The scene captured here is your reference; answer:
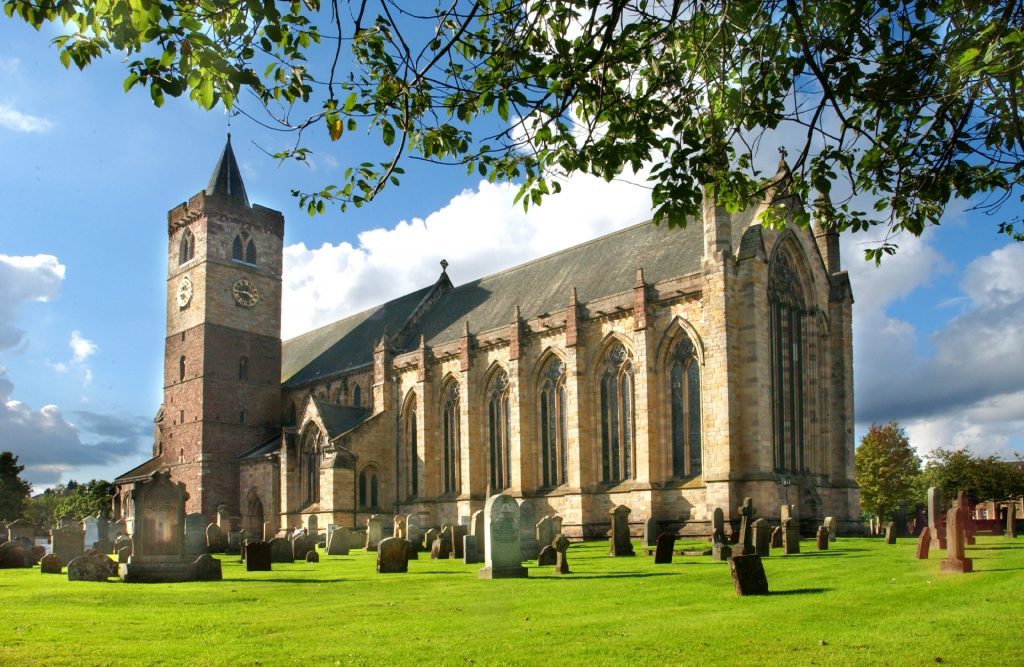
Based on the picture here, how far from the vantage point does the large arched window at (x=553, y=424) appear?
3700 centimetres

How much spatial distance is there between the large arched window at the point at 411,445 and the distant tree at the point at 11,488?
48537 millimetres

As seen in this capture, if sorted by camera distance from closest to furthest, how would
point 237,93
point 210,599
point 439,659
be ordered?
point 237,93 < point 439,659 < point 210,599

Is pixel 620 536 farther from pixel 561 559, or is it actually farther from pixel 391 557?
pixel 391 557

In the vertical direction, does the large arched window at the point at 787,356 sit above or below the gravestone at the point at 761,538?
above

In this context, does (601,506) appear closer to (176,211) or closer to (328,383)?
(328,383)

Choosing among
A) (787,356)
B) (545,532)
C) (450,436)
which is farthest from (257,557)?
(450,436)

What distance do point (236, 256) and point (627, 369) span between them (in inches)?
1034

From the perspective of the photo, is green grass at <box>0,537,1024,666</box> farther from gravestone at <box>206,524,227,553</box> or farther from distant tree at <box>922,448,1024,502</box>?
distant tree at <box>922,448,1024,502</box>

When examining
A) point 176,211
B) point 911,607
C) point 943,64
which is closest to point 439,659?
point 911,607

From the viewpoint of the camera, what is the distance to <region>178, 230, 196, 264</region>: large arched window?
51.9 m

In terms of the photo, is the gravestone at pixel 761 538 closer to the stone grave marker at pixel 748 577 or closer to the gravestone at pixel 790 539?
the gravestone at pixel 790 539

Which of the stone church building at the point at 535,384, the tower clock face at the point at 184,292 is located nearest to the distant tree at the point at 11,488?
the stone church building at the point at 535,384

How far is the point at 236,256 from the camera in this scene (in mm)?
51500

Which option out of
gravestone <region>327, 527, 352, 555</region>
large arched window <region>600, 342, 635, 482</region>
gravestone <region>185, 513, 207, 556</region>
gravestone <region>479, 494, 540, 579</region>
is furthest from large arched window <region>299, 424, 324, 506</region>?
gravestone <region>479, 494, 540, 579</region>
